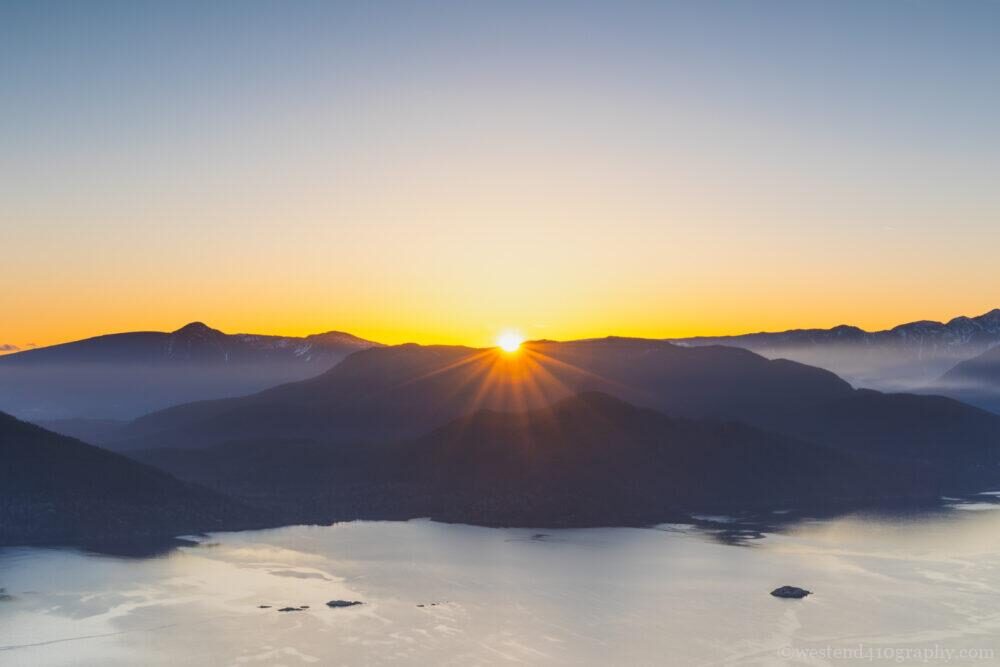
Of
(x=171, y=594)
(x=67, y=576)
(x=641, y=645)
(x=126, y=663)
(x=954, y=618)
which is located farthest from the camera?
(x=67, y=576)

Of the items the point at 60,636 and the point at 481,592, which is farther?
the point at 481,592

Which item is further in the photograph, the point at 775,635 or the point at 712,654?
the point at 775,635

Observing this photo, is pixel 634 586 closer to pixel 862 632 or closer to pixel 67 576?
pixel 862 632

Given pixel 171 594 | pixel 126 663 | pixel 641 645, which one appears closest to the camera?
pixel 126 663

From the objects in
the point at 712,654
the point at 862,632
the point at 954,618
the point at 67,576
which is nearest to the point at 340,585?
the point at 67,576

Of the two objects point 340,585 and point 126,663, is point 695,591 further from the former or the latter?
point 126,663

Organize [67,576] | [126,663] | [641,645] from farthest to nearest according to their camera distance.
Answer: [67,576] < [641,645] < [126,663]

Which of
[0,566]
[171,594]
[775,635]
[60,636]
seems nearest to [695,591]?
[775,635]

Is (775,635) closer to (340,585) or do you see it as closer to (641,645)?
(641,645)

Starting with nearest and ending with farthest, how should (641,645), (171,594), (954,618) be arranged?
(641,645) → (954,618) → (171,594)
